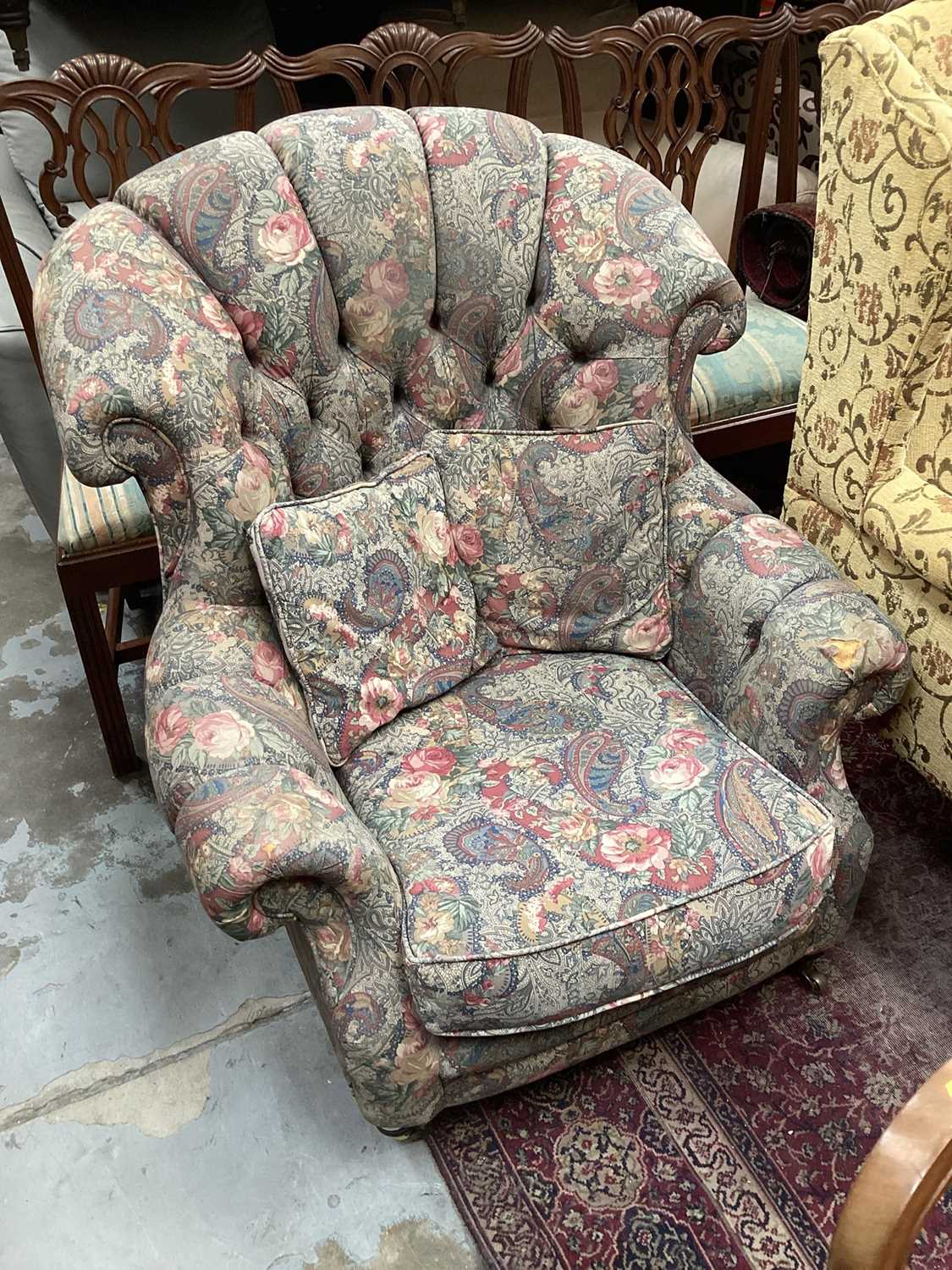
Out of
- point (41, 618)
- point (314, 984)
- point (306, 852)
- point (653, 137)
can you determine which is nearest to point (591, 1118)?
point (314, 984)

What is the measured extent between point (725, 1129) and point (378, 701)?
70 cm

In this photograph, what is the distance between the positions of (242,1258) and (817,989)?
834mm

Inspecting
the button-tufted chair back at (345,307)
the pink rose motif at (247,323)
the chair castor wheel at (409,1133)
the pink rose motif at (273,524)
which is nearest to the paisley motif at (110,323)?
the button-tufted chair back at (345,307)

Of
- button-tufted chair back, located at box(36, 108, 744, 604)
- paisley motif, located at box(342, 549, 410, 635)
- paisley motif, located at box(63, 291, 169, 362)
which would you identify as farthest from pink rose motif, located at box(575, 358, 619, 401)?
paisley motif, located at box(63, 291, 169, 362)

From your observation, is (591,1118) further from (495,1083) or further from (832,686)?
(832,686)

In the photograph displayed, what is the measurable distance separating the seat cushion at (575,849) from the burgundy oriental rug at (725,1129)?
0.86ft

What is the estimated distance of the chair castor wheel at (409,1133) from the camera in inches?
50.4

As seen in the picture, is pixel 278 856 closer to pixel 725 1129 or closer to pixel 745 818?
pixel 745 818

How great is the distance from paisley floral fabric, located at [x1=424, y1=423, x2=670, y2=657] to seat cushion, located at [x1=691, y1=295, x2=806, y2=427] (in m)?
0.64

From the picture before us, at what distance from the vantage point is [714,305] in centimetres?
146

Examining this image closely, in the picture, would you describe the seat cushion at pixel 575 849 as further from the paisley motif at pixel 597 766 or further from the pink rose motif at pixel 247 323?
the pink rose motif at pixel 247 323

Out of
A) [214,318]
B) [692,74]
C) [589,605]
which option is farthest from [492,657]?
[692,74]

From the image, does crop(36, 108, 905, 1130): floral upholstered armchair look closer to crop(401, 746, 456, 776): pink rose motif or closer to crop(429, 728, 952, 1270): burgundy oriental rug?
crop(401, 746, 456, 776): pink rose motif

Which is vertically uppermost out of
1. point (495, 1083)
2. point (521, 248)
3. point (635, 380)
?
point (521, 248)
